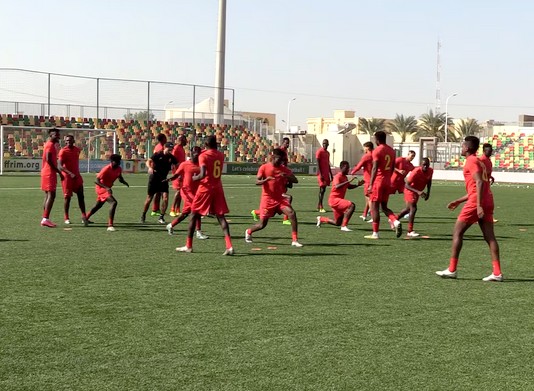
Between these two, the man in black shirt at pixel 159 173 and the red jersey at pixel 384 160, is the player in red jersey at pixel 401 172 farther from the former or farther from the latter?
the man in black shirt at pixel 159 173

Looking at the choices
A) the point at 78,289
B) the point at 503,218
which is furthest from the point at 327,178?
the point at 78,289

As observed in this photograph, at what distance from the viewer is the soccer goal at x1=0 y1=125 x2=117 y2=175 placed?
40.8 meters

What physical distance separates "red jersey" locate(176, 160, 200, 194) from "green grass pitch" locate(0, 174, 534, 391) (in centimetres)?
100

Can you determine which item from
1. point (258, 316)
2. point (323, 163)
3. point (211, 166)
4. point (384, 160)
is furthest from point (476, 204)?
point (323, 163)

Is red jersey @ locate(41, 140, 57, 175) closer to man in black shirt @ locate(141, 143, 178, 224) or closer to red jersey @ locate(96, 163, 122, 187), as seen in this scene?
red jersey @ locate(96, 163, 122, 187)

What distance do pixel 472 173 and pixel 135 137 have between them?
142ft

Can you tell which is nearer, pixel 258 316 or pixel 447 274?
pixel 258 316

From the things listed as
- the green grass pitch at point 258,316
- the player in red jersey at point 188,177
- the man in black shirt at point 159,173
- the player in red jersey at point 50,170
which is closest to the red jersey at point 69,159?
the player in red jersey at point 50,170

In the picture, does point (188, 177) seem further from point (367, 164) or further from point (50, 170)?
point (367, 164)

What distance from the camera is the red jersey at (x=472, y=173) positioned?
30.5 ft

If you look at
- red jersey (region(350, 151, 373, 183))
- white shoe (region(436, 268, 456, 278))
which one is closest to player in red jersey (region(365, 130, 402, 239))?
red jersey (region(350, 151, 373, 183))

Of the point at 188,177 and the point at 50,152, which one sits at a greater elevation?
the point at 50,152

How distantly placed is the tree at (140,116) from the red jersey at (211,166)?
41.2 metres

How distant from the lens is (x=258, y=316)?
7.30 metres
